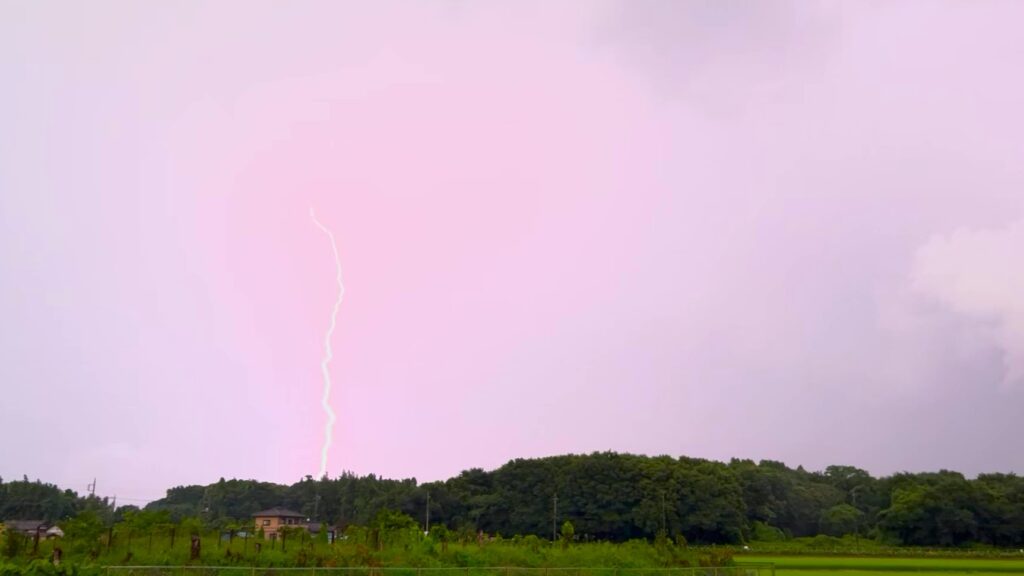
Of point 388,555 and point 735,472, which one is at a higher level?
point 735,472

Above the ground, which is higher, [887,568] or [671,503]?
[671,503]

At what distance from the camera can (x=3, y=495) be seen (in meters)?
103

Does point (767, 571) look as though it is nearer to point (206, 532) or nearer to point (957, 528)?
point (206, 532)

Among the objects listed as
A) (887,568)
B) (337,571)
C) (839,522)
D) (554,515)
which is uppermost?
(554,515)

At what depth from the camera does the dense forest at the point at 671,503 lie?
258 ft

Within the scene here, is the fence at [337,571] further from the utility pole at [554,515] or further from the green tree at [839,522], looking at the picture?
the green tree at [839,522]

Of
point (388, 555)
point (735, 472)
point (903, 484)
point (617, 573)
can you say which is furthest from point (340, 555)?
point (903, 484)

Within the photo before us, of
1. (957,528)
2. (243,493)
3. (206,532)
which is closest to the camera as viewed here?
(206,532)

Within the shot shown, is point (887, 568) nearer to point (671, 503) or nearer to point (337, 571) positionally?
point (671, 503)

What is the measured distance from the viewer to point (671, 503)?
3364 inches

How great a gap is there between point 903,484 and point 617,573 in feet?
255

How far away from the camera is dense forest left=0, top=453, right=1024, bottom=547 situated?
78.8m

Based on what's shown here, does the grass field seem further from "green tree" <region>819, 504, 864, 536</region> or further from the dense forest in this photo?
"green tree" <region>819, 504, 864, 536</region>

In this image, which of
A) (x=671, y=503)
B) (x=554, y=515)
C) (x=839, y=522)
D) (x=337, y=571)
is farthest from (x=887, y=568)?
(x=839, y=522)
